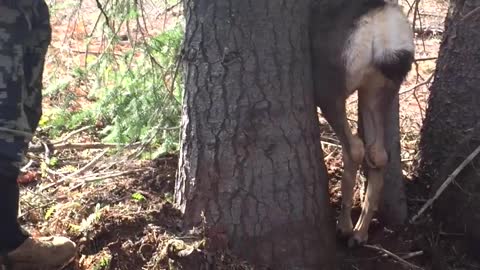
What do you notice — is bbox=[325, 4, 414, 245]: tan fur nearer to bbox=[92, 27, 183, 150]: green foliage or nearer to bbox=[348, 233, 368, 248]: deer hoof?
bbox=[348, 233, 368, 248]: deer hoof

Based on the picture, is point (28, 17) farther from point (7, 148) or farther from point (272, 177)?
point (272, 177)

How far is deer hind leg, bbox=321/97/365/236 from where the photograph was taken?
3975 mm

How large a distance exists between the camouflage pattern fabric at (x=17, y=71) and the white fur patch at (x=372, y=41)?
65.5 inches

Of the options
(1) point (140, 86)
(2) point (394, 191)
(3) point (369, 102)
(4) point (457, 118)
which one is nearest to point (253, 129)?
(3) point (369, 102)

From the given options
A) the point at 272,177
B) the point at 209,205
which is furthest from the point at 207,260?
the point at 272,177

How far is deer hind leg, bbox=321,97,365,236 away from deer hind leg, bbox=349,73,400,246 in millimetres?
83

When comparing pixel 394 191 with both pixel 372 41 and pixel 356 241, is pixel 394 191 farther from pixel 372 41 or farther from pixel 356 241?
pixel 372 41

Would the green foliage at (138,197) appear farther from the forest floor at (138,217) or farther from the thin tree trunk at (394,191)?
the thin tree trunk at (394,191)

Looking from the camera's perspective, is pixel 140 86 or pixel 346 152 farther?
pixel 140 86

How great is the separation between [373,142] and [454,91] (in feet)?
2.30

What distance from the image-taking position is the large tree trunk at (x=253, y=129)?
3.69 meters

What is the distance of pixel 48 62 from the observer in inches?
294

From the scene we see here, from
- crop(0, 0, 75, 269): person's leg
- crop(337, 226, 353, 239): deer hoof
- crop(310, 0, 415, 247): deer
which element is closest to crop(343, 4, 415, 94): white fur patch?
crop(310, 0, 415, 247): deer

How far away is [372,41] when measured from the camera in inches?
154
